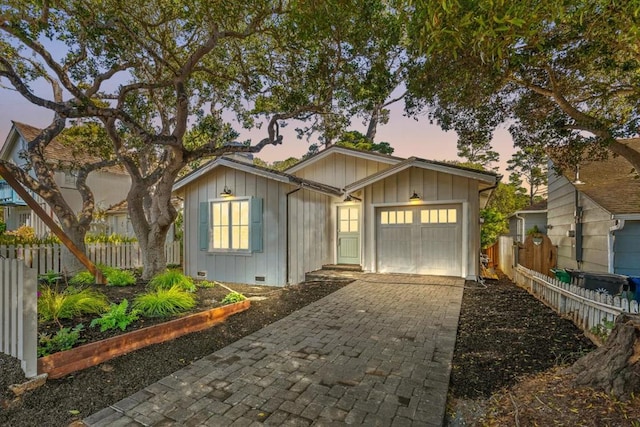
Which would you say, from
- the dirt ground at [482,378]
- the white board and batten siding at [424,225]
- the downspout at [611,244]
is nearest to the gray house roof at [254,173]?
the white board and batten siding at [424,225]

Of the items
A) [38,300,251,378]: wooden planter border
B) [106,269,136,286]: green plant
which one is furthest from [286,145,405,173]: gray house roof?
[38,300,251,378]: wooden planter border

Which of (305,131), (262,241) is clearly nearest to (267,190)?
(262,241)

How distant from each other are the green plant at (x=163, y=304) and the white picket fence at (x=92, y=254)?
15.7 feet

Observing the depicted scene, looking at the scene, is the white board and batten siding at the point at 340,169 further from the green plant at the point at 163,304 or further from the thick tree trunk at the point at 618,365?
the thick tree trunk at the point at 618,365

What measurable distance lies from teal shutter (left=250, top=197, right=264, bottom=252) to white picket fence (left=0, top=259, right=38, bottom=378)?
5.20 metres

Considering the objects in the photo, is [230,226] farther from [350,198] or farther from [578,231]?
[578,231]

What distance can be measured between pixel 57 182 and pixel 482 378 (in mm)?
19939

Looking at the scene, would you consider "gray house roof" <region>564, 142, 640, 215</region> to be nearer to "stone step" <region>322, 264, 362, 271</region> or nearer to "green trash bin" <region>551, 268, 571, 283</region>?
"green trash bin" <region>551, 268, 571, 283</region>

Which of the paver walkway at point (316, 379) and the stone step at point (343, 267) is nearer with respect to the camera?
the paver walkway at point (316, 379)

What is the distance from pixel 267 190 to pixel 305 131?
2.59 m

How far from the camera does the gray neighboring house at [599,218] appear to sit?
776cm

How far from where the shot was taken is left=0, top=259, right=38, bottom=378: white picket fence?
2869mm

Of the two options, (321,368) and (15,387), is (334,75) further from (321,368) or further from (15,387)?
(15,387)

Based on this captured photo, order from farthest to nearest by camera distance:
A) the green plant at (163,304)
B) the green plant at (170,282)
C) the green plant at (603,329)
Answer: the green plant at (170,282) < the green plant at (163,304) < the green plant at (603,329)
